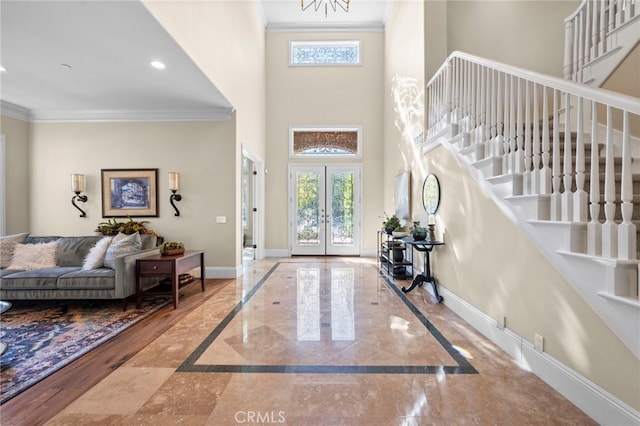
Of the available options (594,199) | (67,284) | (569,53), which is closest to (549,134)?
(594,199)

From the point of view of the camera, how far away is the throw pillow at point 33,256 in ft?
11.7

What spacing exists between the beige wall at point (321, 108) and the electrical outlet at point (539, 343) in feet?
16.7

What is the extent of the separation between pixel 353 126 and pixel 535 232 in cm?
576

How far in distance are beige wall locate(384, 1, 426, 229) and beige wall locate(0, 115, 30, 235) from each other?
22.1 feet

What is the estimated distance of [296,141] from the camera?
7.33m

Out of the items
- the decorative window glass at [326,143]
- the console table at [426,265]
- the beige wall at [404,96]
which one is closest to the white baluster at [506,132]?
the console table at [426,265]

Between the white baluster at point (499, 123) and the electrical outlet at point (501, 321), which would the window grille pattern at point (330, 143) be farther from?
the electrical outlet at point (501, 321)

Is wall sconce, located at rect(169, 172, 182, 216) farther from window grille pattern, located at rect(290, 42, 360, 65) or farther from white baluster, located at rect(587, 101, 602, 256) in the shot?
white baluster, located at rect(587, 101, 602, 256)

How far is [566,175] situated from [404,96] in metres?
4.11

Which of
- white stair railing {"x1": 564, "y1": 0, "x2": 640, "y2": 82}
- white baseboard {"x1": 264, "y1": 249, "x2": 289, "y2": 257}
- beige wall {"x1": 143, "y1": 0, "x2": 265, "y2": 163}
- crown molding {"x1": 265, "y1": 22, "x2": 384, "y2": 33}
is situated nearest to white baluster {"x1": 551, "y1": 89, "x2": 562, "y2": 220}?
white stair railing {"x1": 564, "y1": 0, "x2": 640, "y2": 82}

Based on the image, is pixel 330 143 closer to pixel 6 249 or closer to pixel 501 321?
pixel 501 321

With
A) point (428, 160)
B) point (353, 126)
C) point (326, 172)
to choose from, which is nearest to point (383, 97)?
point (353, 126)

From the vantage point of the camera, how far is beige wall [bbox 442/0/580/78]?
415cm

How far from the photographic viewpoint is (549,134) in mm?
2561
